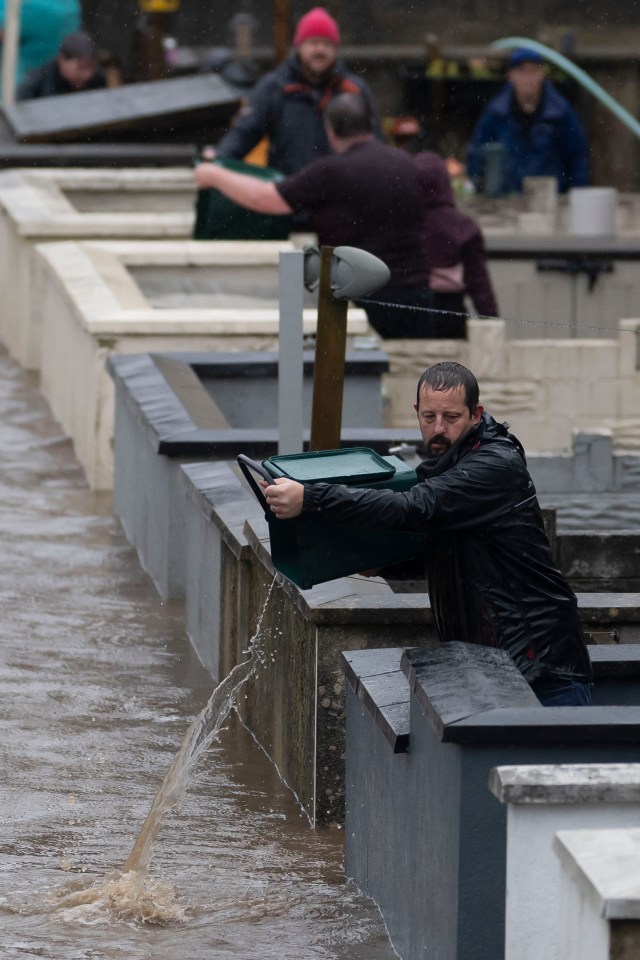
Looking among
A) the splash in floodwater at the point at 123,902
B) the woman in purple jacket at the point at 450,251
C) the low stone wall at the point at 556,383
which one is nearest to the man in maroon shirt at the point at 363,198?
the woman in purple jacket at the point at 450,251

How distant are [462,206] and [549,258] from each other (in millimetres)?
3261

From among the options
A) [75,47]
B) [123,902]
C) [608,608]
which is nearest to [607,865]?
[123,902]

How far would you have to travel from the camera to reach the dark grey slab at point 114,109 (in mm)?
18891

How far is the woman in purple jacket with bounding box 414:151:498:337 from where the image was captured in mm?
13477

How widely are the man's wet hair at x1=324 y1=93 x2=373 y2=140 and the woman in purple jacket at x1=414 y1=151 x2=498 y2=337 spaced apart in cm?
133

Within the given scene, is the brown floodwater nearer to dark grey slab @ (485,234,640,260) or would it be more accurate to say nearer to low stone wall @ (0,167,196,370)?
low stone wall @ (0,167,196,370)

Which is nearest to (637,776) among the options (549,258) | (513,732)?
(513,732)

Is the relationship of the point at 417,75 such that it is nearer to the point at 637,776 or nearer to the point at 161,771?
the point at 161,771

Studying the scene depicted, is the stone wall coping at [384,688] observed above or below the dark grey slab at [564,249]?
below

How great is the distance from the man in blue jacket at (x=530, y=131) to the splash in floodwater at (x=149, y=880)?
485 inches

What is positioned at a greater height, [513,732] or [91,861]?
[513,732]

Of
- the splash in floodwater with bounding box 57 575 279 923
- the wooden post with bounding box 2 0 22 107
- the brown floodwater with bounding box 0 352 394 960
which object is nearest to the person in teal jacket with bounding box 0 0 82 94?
the wooden post with bounding box 2 0 22 107

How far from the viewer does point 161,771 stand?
23.0ft

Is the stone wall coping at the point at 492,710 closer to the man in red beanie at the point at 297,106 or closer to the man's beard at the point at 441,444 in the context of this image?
the man's beard at the point at 441,444
